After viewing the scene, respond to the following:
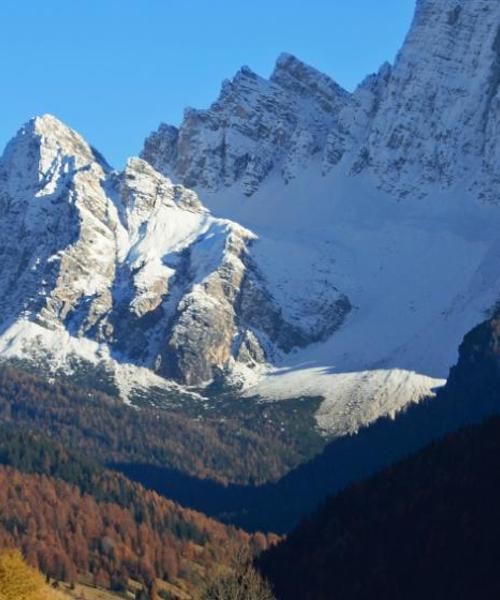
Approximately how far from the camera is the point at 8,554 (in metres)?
157

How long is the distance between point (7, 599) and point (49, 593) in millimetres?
15720

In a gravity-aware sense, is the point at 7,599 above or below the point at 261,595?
below

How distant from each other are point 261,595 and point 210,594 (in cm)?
547

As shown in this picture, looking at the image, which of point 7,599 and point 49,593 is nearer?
point 7,599

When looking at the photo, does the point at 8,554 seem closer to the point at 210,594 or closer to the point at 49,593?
the point at 49,593

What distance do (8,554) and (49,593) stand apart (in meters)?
8.95

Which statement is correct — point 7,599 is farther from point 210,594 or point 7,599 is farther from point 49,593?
point 210,594

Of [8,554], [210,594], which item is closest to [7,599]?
[8,554]

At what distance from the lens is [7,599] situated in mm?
149125

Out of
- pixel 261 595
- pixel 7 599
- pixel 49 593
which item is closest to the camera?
pixel 7 599

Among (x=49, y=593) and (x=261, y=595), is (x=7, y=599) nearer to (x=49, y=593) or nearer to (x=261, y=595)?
(x=49, y=593)

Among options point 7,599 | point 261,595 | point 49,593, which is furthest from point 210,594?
point 7,599

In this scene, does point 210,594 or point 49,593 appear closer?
point 49,593

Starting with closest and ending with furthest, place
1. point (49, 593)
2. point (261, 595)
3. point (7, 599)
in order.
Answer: point (7, 599)
point (49, 593)
point (261, 595)
